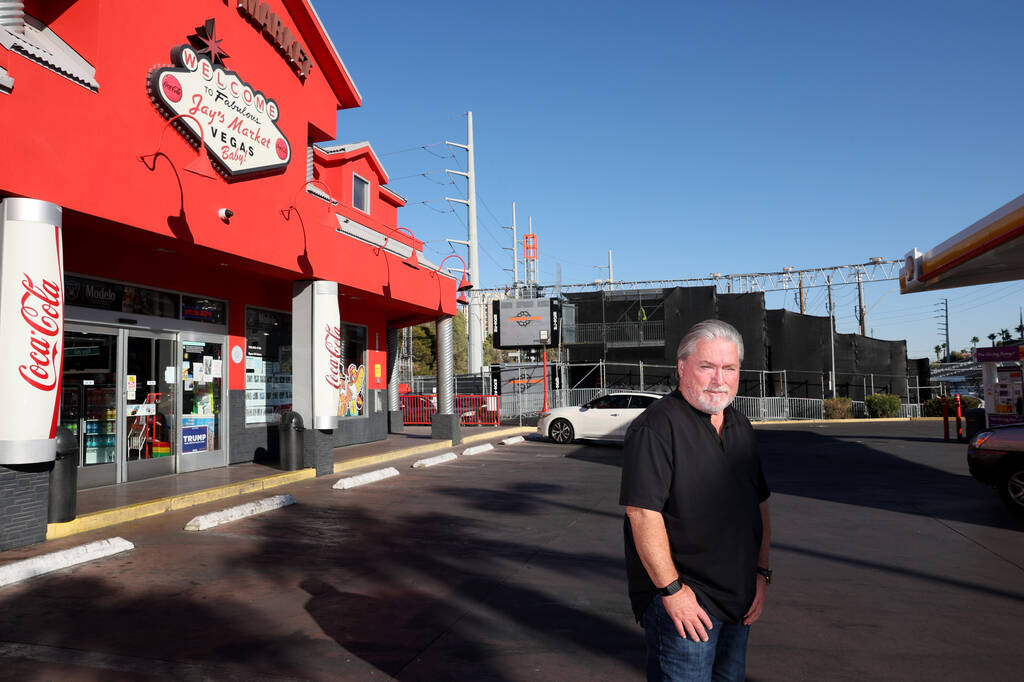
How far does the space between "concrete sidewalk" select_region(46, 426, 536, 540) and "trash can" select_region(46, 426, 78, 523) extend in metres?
0.11

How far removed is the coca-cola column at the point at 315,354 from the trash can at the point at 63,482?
5094 mm

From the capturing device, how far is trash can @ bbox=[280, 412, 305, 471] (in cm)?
1252

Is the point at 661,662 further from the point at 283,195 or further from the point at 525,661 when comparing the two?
the point at 283,195

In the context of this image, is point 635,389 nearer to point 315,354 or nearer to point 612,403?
point 612,403

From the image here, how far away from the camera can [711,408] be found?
2.64 m

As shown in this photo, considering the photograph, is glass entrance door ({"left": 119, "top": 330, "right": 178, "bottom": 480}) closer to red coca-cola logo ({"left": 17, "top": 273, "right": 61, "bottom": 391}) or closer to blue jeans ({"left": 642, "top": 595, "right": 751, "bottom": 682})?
red coca-cola logo ({"left": 17, "top": 273, "right": 61, "bottom": 391})

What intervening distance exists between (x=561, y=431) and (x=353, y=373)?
20.1 feet

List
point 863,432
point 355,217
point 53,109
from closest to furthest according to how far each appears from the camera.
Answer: point 53,109 → point 355,217 → point 863,432

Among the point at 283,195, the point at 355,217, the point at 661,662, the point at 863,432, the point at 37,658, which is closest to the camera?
the point at 661,662

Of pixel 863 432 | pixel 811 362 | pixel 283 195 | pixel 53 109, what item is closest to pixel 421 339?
pixel 811 362

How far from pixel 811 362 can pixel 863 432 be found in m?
13.3

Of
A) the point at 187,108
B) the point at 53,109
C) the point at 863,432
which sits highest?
the point at 187,108

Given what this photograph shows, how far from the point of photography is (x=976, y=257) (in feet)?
41.1

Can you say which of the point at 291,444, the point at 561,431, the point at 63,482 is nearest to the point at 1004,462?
the point at 291,444
